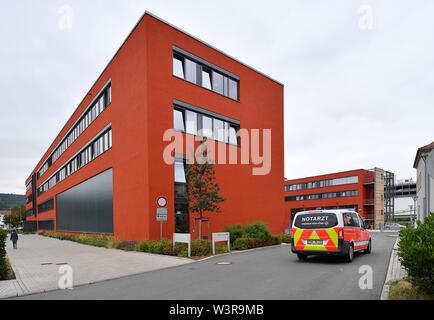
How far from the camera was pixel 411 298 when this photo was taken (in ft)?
19.1

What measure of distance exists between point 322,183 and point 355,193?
8305 mm

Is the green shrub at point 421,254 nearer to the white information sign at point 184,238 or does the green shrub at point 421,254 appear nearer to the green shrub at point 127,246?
the white information sign at point 184,238

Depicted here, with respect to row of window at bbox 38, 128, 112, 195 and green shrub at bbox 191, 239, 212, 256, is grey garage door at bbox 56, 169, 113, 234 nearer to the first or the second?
row of window at bbox 38, 128, 112, 195

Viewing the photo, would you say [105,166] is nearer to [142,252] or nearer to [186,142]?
[186,142]

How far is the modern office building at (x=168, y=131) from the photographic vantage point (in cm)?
1802

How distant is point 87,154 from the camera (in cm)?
3008

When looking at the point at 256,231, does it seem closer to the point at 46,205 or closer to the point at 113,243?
the point at 113,243

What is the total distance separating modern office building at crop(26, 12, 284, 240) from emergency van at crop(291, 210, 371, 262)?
6535mm

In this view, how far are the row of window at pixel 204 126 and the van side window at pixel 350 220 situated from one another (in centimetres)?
1085

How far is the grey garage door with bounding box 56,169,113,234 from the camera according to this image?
77.8 feet

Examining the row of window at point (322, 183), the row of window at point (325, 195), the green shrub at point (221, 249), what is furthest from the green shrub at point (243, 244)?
the row of window at point (322, 183)

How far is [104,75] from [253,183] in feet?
46.1
